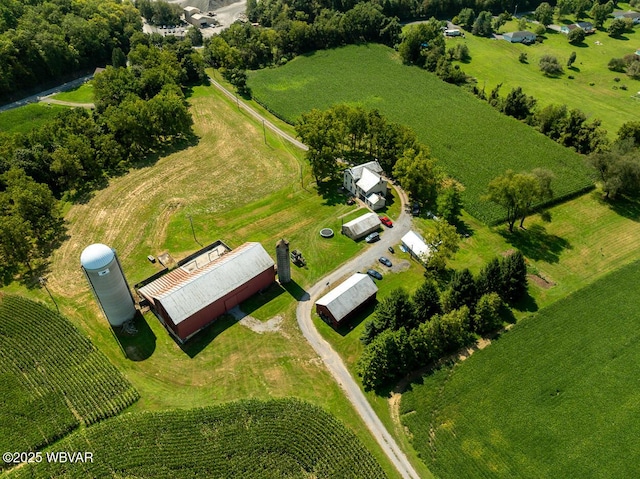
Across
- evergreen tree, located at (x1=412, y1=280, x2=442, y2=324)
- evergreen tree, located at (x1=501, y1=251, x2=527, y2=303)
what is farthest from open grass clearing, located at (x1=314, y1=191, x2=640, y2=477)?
evergreen tree, located at (x1=412, y1=280, x2=442, y2=324)

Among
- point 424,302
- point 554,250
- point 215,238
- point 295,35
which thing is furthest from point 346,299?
point 295,35

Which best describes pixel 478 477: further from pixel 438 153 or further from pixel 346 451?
pixel 438 153

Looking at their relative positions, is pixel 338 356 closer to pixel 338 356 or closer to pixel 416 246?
pixel 338 356

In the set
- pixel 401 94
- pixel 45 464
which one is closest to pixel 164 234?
pixel 45 464

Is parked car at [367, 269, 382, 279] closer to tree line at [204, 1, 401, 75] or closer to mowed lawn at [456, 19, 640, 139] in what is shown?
mowed lawn at [456, 19, 640, 139]

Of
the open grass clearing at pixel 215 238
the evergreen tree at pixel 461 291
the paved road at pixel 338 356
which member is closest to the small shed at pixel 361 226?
the open grass clearing at pixel 215 238

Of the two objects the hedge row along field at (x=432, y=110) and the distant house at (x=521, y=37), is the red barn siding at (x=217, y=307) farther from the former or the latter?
the distant house at (x=521, y=37)

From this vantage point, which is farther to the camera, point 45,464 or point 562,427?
point 562,427
